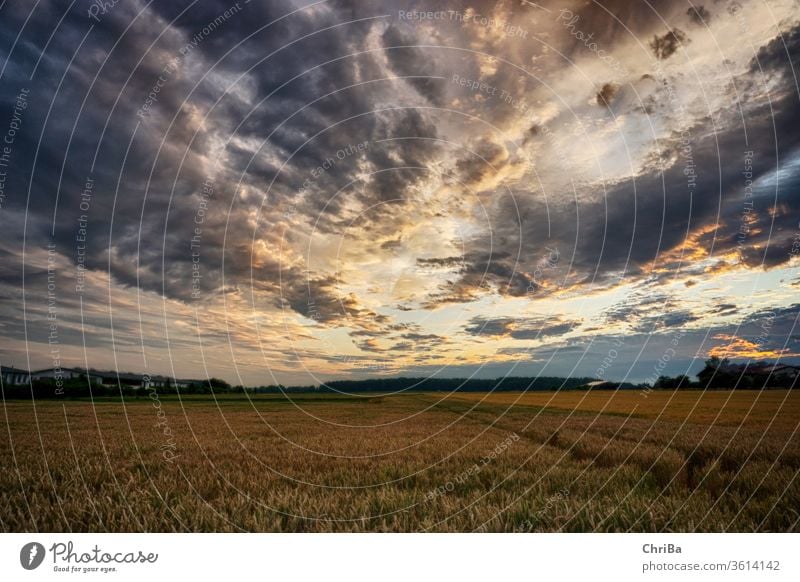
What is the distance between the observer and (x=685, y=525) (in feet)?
20.0

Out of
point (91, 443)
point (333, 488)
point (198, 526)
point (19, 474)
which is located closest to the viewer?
point (198, 526)

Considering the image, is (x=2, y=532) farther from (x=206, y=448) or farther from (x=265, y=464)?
(x=206, y=448)

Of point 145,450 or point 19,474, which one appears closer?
point 19,474

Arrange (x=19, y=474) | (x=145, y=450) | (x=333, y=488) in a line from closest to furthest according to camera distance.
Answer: (x=333, y=488)
(x=19, y=474)
(x=145, y=450)
